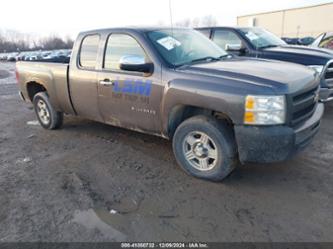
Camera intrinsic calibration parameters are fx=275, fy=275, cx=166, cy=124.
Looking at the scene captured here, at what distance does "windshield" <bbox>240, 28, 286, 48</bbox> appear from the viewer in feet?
21.2

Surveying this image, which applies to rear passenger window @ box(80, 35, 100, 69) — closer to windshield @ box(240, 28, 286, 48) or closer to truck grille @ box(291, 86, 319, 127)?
truck grille @ box(291, 86, 319, 127)

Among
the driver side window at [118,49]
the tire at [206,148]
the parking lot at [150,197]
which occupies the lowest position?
the parking lot at [150,197]

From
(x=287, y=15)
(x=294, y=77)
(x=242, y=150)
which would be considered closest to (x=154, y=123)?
(x=242, y=150)

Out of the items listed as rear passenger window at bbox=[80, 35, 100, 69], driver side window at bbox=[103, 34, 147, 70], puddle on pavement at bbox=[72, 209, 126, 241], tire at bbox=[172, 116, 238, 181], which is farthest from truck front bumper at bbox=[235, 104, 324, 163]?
rear passenger window at bbox=[80, 35, 100, 69]

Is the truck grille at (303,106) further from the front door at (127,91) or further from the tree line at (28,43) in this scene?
the tree line at (28,43)

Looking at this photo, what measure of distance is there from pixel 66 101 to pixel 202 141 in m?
2.76

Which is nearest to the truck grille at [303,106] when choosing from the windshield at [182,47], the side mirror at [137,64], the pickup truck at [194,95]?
the pickup truck at [194,95]

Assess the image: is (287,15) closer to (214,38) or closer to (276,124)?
(214,38)

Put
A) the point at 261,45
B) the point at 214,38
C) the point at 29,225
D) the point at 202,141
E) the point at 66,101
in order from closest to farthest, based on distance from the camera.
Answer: the point at 29,225, the point at 202,141, the point at 66,101, the point at 261,45, the point at 214,38

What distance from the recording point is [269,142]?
2789 mm

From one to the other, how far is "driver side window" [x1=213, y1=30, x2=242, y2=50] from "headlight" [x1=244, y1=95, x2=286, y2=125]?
13.5ft

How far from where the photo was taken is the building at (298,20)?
38.6 m

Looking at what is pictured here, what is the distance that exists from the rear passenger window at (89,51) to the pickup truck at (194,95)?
16 millimetres

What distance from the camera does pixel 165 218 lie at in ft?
8.93
